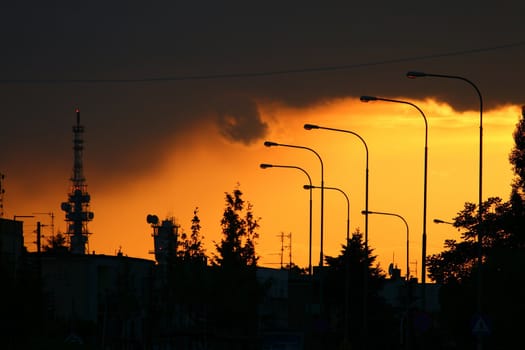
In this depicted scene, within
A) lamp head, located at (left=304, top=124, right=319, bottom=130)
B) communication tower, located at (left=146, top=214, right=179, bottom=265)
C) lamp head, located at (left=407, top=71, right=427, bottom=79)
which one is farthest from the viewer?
communication tower, located at (left=146, top=214, right=179, bottom=265)

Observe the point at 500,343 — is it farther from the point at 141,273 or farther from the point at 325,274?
the point at 141,273

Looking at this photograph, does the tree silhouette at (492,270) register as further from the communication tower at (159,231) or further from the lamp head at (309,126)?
the communication tower at (159,231)

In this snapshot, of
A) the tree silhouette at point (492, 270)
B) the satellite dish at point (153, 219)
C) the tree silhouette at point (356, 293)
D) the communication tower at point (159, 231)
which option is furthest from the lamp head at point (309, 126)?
the satellite dish at point (153, 219)

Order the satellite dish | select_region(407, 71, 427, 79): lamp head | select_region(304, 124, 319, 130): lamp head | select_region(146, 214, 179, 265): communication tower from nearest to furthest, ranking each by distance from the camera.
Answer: select_region(407, 71, 427, 79): lamp head < select_region(304, 124, 319, 130): lamp head < select_region(146, 214, 179, 265): communication tower < the satellite dish

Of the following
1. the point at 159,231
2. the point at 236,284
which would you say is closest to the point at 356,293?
the point at 236,284

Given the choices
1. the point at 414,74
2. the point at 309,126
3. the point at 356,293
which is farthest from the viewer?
the point at 356,293

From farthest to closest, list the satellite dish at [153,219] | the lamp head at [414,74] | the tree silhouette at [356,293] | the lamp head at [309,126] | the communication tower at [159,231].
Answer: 1. the satellite dish at [153,219]
2. the communication tower at [159,231]
3. the tree silhouette at [356,293]
4. the lamp head at [309,126]
5. the lamp head at [414,74]

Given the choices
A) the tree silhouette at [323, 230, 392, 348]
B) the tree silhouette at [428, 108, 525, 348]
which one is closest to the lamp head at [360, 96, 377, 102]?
the tree silhouette at [428, 108, 525, 348]

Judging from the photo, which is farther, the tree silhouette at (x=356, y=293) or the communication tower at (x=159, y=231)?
the communication tower at (x=159, y=231)

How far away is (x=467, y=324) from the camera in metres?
85.8

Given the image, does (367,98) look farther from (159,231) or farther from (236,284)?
(159,231)

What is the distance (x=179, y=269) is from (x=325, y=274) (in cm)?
1852

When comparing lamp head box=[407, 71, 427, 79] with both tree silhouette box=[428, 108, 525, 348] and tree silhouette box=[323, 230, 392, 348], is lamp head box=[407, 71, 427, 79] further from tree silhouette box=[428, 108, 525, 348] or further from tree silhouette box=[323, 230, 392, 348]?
tree silhouette box=[323, 230, 392, 348]

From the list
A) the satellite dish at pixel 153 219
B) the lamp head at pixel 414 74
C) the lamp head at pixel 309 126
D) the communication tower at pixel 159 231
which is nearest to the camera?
the lamp head at pixel 414 74
